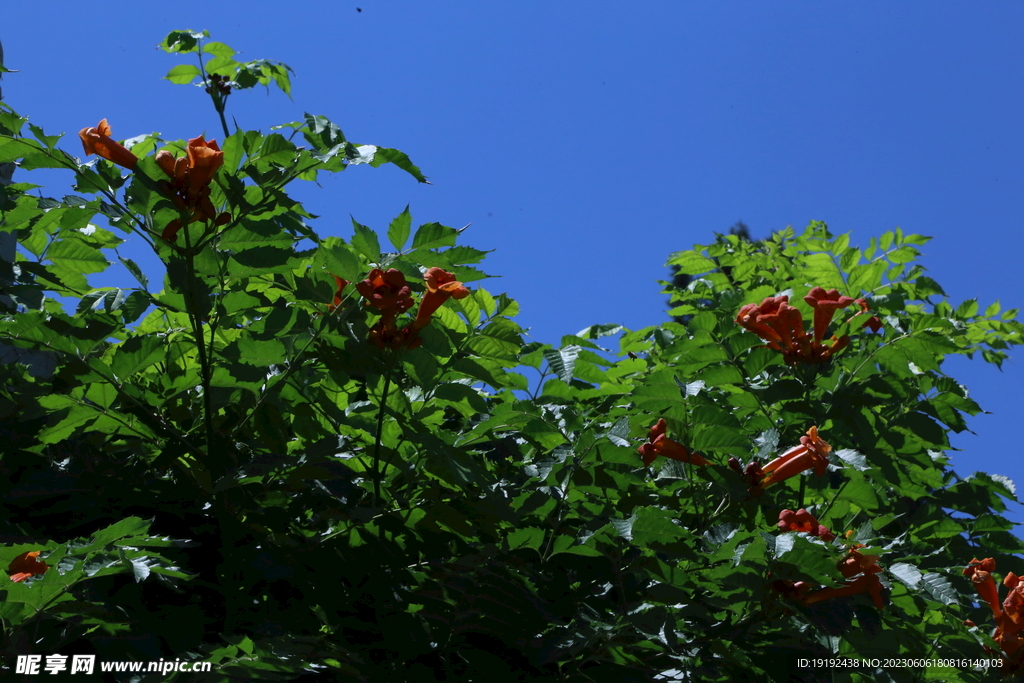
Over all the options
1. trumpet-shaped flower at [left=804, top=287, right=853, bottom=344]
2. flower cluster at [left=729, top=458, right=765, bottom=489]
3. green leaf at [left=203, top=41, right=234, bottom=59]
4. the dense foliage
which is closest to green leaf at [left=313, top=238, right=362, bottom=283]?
the dense foliage

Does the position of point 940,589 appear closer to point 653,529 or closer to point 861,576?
point 861,576

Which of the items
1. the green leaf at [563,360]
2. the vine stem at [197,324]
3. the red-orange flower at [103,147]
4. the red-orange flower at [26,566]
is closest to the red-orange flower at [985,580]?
the green leaf at [563,360]

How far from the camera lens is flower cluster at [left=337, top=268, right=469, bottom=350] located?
7.40 feet

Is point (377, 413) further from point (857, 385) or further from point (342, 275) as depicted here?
point (857, 385)

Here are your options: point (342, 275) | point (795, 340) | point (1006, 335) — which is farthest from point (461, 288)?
point (1006, 335)

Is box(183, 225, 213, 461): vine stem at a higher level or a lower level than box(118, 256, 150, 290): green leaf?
lower

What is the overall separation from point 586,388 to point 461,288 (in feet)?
3.43

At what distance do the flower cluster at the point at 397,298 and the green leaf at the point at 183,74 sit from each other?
3.51m

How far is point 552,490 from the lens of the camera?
265cm

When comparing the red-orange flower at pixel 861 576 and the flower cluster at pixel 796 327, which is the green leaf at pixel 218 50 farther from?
the red-orange flower at pixel 861 576

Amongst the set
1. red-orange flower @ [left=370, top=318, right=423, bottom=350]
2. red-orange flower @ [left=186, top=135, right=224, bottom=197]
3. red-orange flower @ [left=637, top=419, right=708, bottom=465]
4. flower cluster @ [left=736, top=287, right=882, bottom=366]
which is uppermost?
red-orange flower @ [left=186, top=135, right=224, bottom=197]

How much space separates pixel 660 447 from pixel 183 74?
13.9ft

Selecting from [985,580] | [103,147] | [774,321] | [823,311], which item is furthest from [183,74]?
[985,580]

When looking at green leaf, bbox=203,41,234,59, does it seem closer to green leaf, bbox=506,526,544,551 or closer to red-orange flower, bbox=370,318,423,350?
red-orange flower, bbox=370,318,423,350
